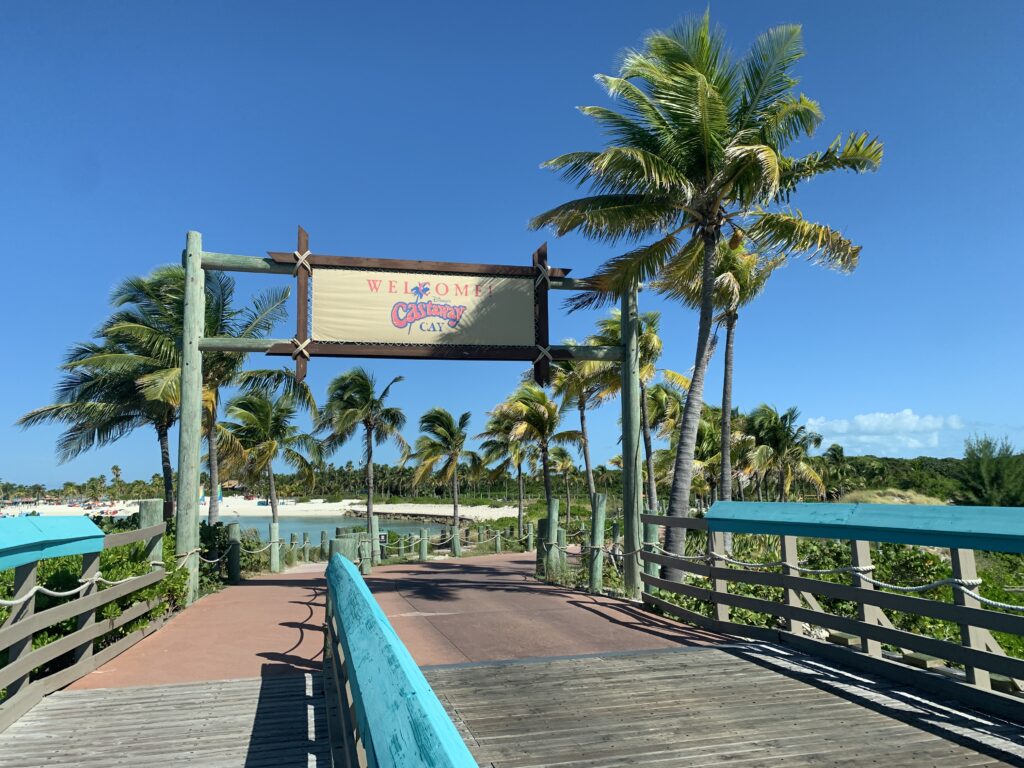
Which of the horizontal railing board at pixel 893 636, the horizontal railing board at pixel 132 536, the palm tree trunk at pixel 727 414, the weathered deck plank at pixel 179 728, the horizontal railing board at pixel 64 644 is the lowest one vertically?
the weathered deck plank at pixel 179 728

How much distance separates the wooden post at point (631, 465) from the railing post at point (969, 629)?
654 centimetres

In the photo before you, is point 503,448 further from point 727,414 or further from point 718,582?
point 718,582

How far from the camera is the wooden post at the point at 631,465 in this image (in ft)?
40.0

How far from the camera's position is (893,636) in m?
6.21

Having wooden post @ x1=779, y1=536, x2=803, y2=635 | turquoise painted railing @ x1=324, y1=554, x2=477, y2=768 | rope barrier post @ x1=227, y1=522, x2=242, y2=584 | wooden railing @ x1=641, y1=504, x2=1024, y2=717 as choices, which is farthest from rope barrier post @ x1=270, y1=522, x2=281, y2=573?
turquoise painted railing @ x1=324, y1=554, x2=477, y2=768

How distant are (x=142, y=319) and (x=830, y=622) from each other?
19420mm

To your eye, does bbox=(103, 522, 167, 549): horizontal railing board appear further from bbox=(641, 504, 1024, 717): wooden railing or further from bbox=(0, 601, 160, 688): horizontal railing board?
bbox=(641, 504, 1024, 717): wooden railing

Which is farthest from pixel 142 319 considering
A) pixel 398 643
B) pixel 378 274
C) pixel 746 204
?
pixel 398 643

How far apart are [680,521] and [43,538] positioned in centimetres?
715

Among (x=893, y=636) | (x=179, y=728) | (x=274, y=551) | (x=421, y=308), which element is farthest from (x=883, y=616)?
(x=274, y=551)

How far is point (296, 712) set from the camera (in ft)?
19.2

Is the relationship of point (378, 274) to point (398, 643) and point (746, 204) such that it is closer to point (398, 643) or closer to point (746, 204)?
point (746, 204)

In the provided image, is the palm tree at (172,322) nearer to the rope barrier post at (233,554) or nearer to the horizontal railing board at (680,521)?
the rope barrier post at (233,554)

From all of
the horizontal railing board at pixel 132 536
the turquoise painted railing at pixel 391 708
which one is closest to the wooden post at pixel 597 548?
the horizontal railing board at pixel 132 536
